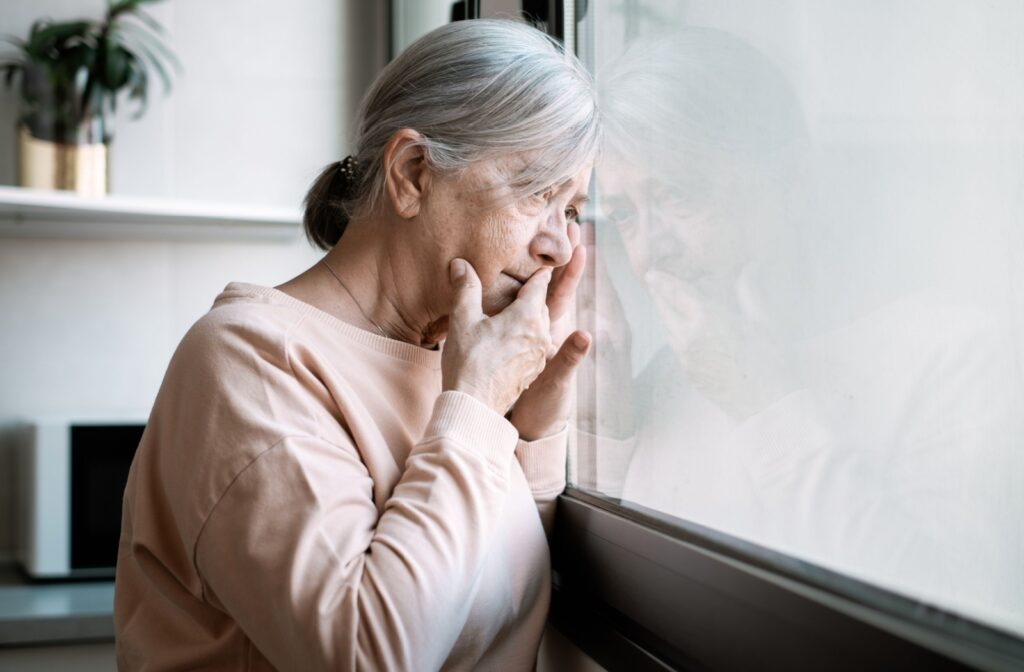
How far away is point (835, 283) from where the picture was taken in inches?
26.0

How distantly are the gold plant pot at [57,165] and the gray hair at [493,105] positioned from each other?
132cm

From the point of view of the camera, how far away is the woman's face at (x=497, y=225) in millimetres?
946

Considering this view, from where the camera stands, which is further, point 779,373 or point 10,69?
point 10,69

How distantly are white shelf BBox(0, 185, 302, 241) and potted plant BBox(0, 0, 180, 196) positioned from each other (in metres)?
0.06

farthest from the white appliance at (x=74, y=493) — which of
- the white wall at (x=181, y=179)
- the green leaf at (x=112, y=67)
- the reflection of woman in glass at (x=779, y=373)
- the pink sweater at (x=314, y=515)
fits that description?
the reflection of woman in glass at (x=779, y=373)

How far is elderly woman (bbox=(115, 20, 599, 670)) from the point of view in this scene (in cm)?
77

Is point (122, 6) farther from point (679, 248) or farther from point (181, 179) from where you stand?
point (679, 248)

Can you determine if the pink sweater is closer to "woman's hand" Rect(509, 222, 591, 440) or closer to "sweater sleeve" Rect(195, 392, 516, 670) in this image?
"sweater sleeve" Rect(195, 392, 516, 670)

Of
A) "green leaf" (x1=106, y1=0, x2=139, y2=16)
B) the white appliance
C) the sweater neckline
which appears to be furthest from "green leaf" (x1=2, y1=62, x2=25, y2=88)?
the sweater neckline

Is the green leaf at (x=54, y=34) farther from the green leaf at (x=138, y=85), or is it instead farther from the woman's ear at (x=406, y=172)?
the woman's ear at (x=406, y=172)

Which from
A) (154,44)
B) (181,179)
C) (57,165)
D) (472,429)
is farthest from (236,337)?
(154,44)

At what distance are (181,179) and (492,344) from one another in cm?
162

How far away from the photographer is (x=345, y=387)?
2.92ft

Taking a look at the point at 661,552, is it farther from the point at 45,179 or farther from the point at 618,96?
the point at 45,179
